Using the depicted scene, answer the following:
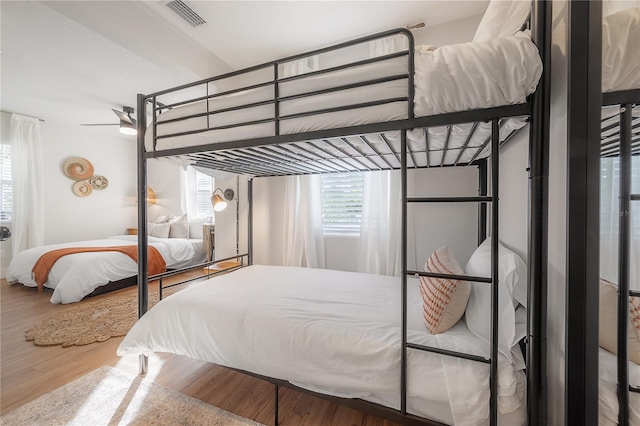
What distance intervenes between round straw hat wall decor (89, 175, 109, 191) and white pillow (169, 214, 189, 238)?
6.02 ft

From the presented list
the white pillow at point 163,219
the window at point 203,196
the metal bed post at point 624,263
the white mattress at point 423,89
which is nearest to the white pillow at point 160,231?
the white pillow at point 163,219

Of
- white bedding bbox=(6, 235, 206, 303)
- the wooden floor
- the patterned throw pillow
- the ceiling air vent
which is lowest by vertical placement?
the wooden floor

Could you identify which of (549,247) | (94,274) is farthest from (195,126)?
(94,274)

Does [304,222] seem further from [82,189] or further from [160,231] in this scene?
[82,189]

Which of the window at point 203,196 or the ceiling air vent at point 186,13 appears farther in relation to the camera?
the window at point 203,196

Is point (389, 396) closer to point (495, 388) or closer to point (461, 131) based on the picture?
point (495, 388)

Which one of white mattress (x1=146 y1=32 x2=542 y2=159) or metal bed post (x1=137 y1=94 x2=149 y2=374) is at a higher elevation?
white mattress (x1=146 y1=32 x2=542 y2=159)

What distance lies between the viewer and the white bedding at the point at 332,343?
105 centimetres

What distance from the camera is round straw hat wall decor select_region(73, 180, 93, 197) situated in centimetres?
520

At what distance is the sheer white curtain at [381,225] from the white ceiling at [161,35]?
5.00 ft

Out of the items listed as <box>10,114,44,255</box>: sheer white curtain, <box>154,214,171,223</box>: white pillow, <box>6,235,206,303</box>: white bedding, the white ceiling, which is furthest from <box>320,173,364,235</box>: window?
<box>10,114,44,255</box>: sheer white curtain

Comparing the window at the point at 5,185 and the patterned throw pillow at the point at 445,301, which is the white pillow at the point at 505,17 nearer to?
the patterned throw pillow at the point at 445,301

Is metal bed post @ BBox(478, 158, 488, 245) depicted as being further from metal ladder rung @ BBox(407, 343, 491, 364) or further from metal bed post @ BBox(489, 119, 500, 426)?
metal ladder rung @ BBox(407, 343, 491, 364)

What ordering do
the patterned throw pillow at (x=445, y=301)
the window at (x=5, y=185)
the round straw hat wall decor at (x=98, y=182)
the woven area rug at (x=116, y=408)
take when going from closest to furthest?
the patterned throw pillow at (x=445, y=301) → the woven area rug at (x=116, y=408) → the window at (x=5, y=185) → the round straw hat wall decor at (x=98, y=182)
